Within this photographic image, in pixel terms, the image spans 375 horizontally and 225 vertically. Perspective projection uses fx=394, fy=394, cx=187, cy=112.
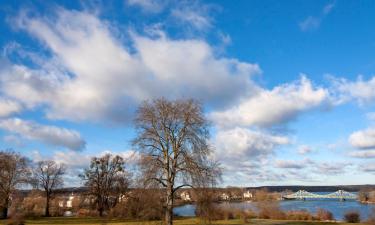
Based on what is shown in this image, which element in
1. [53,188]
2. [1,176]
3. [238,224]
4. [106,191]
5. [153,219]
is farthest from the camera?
[53,188]

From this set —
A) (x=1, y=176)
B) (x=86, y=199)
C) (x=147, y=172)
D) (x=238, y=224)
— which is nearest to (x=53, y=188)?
(x=86, y=199)

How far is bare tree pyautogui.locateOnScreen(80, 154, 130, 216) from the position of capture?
197ft

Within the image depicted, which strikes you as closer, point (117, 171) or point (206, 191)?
point (206, 191)

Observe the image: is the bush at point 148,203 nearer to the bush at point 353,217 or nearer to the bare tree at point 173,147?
the bare tree at point 173,147

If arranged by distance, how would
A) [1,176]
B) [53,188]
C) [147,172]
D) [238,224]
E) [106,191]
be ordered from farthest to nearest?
[53,188], [106,191], [1,176], [238,224], [147,172]

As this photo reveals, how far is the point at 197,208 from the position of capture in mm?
27859

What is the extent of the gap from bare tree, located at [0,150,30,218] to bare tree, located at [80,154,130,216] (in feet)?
28.1

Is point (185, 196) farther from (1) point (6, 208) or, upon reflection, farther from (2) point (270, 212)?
(1) point (6, 208)

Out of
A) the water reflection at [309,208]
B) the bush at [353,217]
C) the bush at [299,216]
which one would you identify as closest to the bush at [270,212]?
the bush at [299,216]

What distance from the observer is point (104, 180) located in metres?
60.5

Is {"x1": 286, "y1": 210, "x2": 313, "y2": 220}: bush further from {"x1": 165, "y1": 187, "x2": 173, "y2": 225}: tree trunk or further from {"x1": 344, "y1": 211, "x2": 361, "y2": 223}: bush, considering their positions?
{"x1": 165, "y1": 187, "x2": 173, "y2": 225}: tree trunk

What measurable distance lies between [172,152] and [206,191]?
12.2 ft

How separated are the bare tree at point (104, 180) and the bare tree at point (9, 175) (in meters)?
8.58

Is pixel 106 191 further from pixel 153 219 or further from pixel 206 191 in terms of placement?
pixel 206 191
